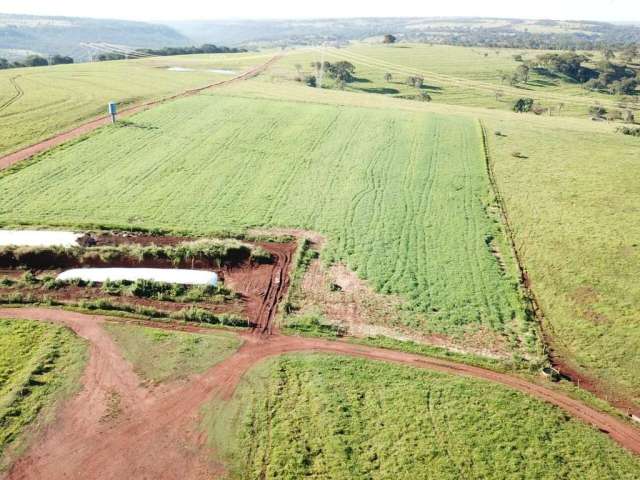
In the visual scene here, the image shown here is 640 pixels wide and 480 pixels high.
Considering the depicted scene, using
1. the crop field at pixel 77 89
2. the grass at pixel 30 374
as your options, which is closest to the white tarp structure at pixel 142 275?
the grass at pixel 30 374

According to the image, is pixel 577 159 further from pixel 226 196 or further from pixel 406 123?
pixel 226 196

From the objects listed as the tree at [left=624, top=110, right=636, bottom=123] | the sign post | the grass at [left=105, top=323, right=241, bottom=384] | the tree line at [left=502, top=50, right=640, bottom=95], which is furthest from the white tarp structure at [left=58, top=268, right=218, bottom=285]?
the tree line at [left=502, top=50, right=640, bottom=95]

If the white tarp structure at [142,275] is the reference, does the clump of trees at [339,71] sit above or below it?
above

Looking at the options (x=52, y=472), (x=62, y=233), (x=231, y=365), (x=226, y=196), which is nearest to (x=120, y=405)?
(x=52, y=472)

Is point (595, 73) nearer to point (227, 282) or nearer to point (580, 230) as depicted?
point (580, 230)

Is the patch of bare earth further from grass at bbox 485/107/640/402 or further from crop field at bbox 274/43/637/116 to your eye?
crop field at bbox 274/43/637/116

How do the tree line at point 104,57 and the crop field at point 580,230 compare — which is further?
the tree line at point 104,57

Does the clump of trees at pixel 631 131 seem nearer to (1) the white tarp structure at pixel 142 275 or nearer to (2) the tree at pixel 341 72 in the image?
(2) the tree at pixel 341 72

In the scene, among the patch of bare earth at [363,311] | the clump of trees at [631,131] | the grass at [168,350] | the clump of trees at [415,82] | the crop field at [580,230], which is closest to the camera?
the grass at [168,350]

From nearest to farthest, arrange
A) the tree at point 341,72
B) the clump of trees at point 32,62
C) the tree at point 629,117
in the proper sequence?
the tree at point 629,117 → the clump of trees at point 32,62 → the tree at point 341,72
